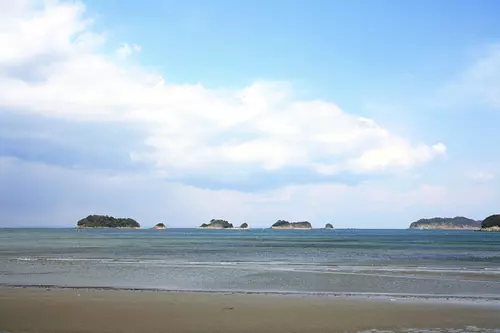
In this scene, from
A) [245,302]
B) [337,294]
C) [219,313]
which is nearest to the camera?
[219,313]

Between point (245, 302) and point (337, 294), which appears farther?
point (337, 294)

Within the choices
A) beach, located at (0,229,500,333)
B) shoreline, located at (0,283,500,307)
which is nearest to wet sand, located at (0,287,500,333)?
beach, located at (0,229,500,333)

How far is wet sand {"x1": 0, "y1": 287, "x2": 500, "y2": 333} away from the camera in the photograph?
47.9 feet

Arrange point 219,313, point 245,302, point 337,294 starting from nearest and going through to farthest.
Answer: point 219,313, point 245,302, point 337,294

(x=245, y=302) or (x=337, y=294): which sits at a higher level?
(x=245, y=302)

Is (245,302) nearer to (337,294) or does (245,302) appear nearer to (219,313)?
(219,313)

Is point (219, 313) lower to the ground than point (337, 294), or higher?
higher

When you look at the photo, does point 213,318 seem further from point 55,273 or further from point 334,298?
point 55,273

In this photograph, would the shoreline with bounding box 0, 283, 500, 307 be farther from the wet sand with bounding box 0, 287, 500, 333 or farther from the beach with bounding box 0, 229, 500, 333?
the wet sand with bounding box 0, 287, 500, 333

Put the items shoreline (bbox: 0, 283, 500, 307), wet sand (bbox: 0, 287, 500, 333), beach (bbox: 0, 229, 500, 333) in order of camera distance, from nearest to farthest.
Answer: wet sand (bbox: 0, 287, 500, 333)
beach (bbox: 0, 229, 500, 333)
shoreline (bbox: 0, 283, 500, 307)

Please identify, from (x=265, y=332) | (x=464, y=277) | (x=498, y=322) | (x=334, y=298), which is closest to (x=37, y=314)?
(x=265, y=332)

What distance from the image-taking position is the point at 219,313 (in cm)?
1673

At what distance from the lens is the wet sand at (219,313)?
14586mm

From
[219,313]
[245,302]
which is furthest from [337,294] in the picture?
[219,313]
